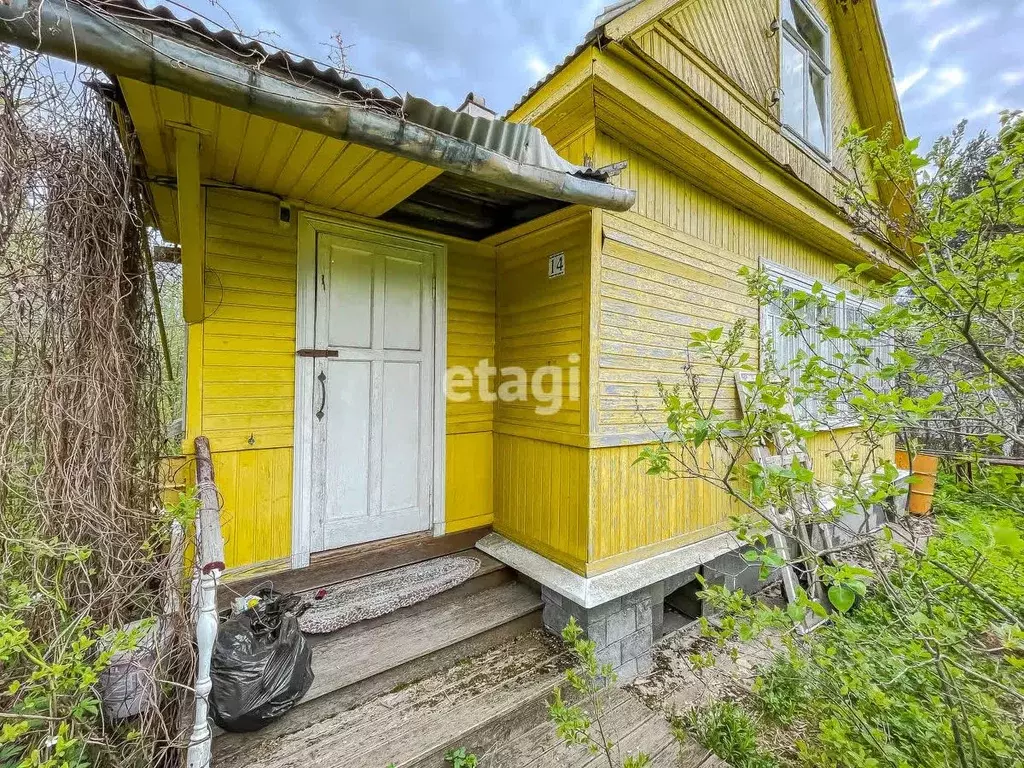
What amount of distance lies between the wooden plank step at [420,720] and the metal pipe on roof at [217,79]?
8.43ft

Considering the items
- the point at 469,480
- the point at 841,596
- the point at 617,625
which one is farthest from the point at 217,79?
the point at 617,625

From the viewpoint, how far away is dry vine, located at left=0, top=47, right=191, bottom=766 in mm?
1642

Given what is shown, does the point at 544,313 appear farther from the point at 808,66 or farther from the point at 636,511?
the point at 808,66

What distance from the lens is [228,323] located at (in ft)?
7.79

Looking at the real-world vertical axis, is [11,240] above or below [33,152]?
below

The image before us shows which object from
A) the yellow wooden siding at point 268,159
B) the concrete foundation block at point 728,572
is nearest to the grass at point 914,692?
the concrete foundation block at point 728,572

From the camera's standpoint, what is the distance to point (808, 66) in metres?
4.70

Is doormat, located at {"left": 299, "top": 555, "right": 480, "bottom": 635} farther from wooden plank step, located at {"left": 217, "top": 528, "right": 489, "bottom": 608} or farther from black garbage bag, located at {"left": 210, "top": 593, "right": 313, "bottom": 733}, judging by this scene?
black garbage bag, located at {"left": 210, "top": 593, "right": 313, "bottom": 733}

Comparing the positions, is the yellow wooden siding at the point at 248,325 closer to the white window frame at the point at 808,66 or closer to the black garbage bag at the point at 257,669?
the black garbage bag at the point at 257,669

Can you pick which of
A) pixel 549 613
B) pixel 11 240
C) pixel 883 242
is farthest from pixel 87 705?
pixel 883 242

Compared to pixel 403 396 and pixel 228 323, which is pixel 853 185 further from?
pixel 228 323

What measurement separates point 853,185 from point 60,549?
381 centimetres

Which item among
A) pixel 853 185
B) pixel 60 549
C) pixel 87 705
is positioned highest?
pixel 853 185

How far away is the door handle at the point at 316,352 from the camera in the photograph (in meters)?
2.59
